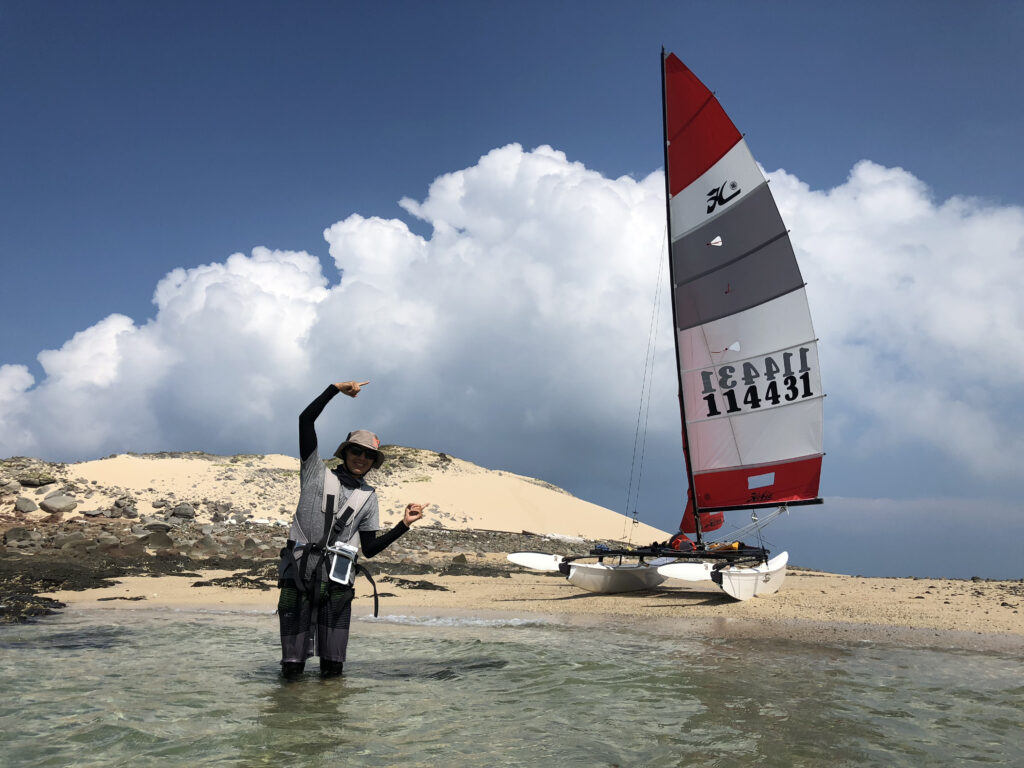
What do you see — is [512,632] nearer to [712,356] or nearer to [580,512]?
[712,356]

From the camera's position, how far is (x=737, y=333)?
16078 mm

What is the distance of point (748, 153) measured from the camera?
16.3 m

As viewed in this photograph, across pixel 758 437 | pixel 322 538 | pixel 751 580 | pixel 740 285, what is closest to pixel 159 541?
pixel 751 580

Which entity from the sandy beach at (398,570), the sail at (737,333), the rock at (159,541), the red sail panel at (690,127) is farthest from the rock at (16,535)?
the red sail panel at (690,127)

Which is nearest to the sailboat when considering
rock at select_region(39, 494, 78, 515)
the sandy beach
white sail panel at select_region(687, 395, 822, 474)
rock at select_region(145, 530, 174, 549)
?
white sail panel at select_region(687, 395, 822, 474)

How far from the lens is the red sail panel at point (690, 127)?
659 inches

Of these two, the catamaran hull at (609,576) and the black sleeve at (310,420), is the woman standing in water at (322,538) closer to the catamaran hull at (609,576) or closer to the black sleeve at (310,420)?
the black sleeve at (310,420)

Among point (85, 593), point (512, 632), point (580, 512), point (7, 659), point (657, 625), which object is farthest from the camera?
point (580, 512)

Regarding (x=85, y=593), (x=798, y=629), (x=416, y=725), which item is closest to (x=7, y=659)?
(x=416, y=725)

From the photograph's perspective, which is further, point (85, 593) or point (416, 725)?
point (85, 593)

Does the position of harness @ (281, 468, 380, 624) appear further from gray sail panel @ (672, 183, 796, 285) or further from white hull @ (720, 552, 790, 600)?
gray sail panel @ (672, 183, 796, 285)

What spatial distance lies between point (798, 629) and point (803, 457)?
5419 mm

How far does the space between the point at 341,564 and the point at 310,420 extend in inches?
53.2

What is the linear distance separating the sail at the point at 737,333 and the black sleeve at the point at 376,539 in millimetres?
11519
